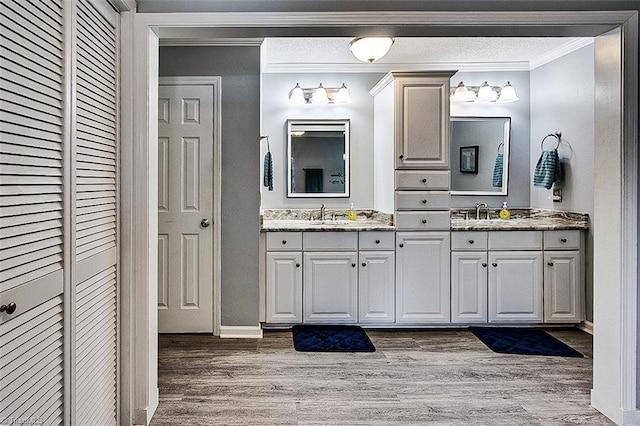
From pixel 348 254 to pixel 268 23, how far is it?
2.21m

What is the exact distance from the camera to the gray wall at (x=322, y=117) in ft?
15.9

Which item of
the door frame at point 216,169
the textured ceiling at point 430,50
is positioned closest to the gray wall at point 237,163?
the door frame at point 216,169

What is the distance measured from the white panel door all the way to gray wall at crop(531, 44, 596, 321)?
3.02 m

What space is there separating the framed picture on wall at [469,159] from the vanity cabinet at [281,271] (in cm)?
179

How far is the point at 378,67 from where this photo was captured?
4.86 m

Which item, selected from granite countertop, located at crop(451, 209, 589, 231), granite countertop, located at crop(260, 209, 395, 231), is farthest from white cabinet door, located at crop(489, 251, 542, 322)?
granite countertop, located at crop(260, 209, 395, 231)

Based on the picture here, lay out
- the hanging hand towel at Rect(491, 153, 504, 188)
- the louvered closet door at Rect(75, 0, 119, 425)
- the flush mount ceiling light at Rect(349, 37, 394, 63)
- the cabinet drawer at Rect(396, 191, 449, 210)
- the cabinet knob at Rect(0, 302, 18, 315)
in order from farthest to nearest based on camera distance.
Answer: the hanging hand towel at Rect(491, 153, 504, 188) < the cabinet drawer at Rect(396, 191, 449, 210) < the flush mount ceiling light at Rect(349, 37, 394, 63) < the louvered closet door at Rect(75, 0, 119, 425) < the cabinet knob at Rect(0, 302, 18, 315)

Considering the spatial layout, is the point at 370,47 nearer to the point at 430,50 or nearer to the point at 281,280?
the point at 430,50

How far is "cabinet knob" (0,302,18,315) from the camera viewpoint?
138cm

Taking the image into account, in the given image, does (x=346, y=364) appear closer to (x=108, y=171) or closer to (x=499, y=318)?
(x=499, y=318)

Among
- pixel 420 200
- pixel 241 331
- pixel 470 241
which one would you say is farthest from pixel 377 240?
pixel 241 331

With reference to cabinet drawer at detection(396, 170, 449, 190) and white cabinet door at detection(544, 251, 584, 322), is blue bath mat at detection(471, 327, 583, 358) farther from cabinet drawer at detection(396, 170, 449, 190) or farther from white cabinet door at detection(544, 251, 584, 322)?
cabinet drawer at detection(396, 170, 449, 190)

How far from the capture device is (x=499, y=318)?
4.25 m

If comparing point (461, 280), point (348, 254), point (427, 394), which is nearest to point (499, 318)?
point (461, 280)
